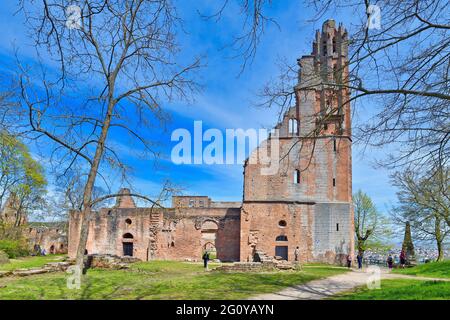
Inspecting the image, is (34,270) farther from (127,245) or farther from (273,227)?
(273,227)

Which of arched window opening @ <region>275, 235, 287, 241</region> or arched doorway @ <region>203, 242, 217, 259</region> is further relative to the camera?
arched doorway @ <region>203, 242, 217, 259</region>

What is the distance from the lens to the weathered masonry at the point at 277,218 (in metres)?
30.7

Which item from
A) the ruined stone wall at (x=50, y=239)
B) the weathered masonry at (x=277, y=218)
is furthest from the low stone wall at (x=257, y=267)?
the ruined stone wall at (x=50, y=239)

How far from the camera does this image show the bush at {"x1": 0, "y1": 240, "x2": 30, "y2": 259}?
100 feet

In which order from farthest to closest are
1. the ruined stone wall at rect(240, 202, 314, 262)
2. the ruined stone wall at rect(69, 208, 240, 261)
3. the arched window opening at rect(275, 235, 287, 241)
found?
1. the ruined stone wall at rect(69, 208, 240, 261)
2. the arched window opening at rect(275, 235, 287, 241)
3. the ruined stone wall at rect(240, 202, 314, 262)

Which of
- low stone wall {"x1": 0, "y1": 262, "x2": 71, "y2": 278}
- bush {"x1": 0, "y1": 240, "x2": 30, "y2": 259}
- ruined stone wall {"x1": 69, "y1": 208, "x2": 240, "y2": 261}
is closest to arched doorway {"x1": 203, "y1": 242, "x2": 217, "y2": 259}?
ruined stone wall {"x1": 69, "y1": 208, "x2": 240, "y2": 261}

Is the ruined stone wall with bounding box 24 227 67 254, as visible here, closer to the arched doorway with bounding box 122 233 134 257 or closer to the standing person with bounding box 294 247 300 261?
the arched doorway with bounding box 122 233 134 257

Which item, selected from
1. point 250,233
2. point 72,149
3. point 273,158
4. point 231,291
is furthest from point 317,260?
point 72,149

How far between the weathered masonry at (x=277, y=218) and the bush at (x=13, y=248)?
4135 mm

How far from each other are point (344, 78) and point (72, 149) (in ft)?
32.0

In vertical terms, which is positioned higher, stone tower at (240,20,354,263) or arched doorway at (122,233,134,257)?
stone tower at (240,20,354,263)

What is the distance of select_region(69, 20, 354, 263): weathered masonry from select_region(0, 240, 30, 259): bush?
4.14 metres

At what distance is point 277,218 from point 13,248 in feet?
71.5

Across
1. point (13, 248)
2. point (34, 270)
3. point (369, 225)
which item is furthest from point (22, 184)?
point (369, 225)
